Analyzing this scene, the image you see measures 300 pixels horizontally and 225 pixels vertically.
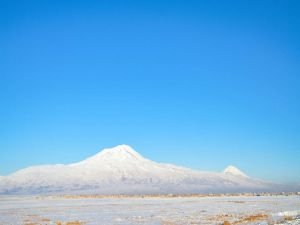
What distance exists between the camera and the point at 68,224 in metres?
35.1

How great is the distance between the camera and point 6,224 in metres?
36.1

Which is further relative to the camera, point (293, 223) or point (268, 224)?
point (268, 224)

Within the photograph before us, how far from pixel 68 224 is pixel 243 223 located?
1436 centimetres

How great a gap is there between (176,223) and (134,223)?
3562 mm

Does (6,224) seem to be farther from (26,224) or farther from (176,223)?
(176,223)

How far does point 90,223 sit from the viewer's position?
36312mm

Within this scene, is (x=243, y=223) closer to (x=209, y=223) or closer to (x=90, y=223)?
(x=209, y=223)

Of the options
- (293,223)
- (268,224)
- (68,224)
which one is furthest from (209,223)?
(68,224)

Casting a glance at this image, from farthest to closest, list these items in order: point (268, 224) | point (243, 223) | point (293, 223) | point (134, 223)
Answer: point (134, 223)
point (243, 223)
point (268, 224)
point (293, 223)

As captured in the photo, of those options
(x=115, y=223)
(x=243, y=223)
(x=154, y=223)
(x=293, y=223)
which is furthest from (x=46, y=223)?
(x=293, y=223)

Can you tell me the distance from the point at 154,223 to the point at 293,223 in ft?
40.4

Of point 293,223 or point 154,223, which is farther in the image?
point 154,223

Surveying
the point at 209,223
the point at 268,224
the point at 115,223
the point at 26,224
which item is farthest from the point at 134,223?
the point at 268,224

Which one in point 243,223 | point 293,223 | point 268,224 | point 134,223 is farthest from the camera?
point 134,223
